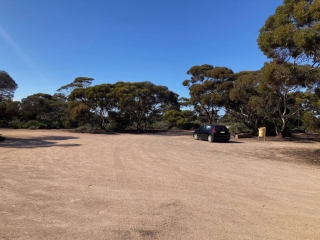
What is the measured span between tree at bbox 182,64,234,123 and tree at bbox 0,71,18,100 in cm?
1922

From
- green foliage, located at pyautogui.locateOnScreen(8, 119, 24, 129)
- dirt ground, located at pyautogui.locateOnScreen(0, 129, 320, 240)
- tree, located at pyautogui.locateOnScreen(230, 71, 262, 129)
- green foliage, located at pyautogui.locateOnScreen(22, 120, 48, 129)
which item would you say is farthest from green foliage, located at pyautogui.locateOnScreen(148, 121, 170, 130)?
dirt ground, located at pyautogui.locateOnScreen(0, 129, 320, 240)

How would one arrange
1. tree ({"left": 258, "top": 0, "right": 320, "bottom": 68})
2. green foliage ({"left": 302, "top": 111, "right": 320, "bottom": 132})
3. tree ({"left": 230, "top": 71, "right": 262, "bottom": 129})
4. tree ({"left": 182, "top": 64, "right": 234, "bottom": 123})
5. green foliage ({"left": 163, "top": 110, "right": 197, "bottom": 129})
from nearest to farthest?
tree ({"left": 258, "top": 0, "right": 320, "bottom": 68}), green foliage ({"left": 302, "top": 111, "right": 320, "bottom": 132}), tree ({"left": 230, "top": 71, "right": 262, "bottom": 129}), tree ({"left": 182, "top": 64, "right": 234, "bottom": 123}), green foliage ({"left": 163, "top": 110, "right": 197, "bottom": 129})

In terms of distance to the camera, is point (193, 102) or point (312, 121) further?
point (193, 102)

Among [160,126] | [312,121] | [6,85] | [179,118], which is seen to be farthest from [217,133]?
[160,126]

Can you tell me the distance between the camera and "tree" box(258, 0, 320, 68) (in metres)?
9.55

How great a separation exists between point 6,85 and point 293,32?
67.4ft

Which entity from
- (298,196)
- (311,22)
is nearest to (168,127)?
(311,22)

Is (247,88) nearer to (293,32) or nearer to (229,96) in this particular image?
(229,96)

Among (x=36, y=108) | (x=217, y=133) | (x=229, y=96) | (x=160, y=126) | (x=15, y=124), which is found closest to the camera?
(x=217, y=133)

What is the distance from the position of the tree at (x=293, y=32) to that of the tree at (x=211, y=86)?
1466 cm

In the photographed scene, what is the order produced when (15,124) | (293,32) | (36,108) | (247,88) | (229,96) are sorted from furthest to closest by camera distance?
(36,108)
(15,124)
(229,96)
(247,88)
(293,32)

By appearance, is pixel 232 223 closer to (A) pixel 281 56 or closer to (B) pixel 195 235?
(B) pixel 195 235

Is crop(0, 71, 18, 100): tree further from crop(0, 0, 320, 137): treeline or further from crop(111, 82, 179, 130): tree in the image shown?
crop(111, 82, 179, 130): tree

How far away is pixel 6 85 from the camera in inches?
766
